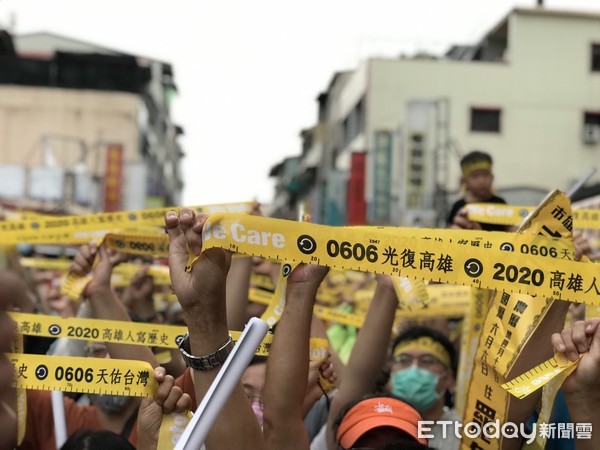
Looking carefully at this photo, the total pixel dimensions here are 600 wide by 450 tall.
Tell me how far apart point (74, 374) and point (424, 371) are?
2.65 m

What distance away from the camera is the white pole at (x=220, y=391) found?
2477 millimetres

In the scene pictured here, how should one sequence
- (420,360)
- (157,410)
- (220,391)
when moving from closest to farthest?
(220,391)
(157,410)
(420,360)

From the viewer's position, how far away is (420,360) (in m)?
5.70

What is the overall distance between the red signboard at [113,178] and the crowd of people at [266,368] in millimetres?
33001

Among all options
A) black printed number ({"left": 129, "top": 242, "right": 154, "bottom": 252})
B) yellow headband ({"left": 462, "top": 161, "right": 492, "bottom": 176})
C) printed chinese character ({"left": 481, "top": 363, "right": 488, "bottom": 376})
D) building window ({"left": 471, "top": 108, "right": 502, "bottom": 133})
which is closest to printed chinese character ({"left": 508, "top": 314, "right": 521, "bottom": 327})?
printed chinese character ({"left": 481, "top": 363, "right": 488, "bottom": 376})

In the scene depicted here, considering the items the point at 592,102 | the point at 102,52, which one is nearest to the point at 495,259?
the point at 592,102

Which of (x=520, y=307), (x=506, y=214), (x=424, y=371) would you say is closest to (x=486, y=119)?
(x=424, y=371)

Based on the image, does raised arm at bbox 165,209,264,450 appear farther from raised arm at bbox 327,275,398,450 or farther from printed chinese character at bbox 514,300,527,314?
raised arm at bbox 327,275,398,450

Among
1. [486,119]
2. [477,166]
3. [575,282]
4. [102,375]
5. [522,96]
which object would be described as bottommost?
[102,375]

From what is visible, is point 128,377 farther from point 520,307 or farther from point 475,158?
point 475,158

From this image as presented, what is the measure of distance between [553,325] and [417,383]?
2349 mm

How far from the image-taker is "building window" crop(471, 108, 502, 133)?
35.4m

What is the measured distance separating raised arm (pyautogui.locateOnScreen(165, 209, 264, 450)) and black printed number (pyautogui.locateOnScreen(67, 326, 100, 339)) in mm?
1156

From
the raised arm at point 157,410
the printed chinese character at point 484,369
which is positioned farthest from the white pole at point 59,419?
the printed chinese character at point 484,369
